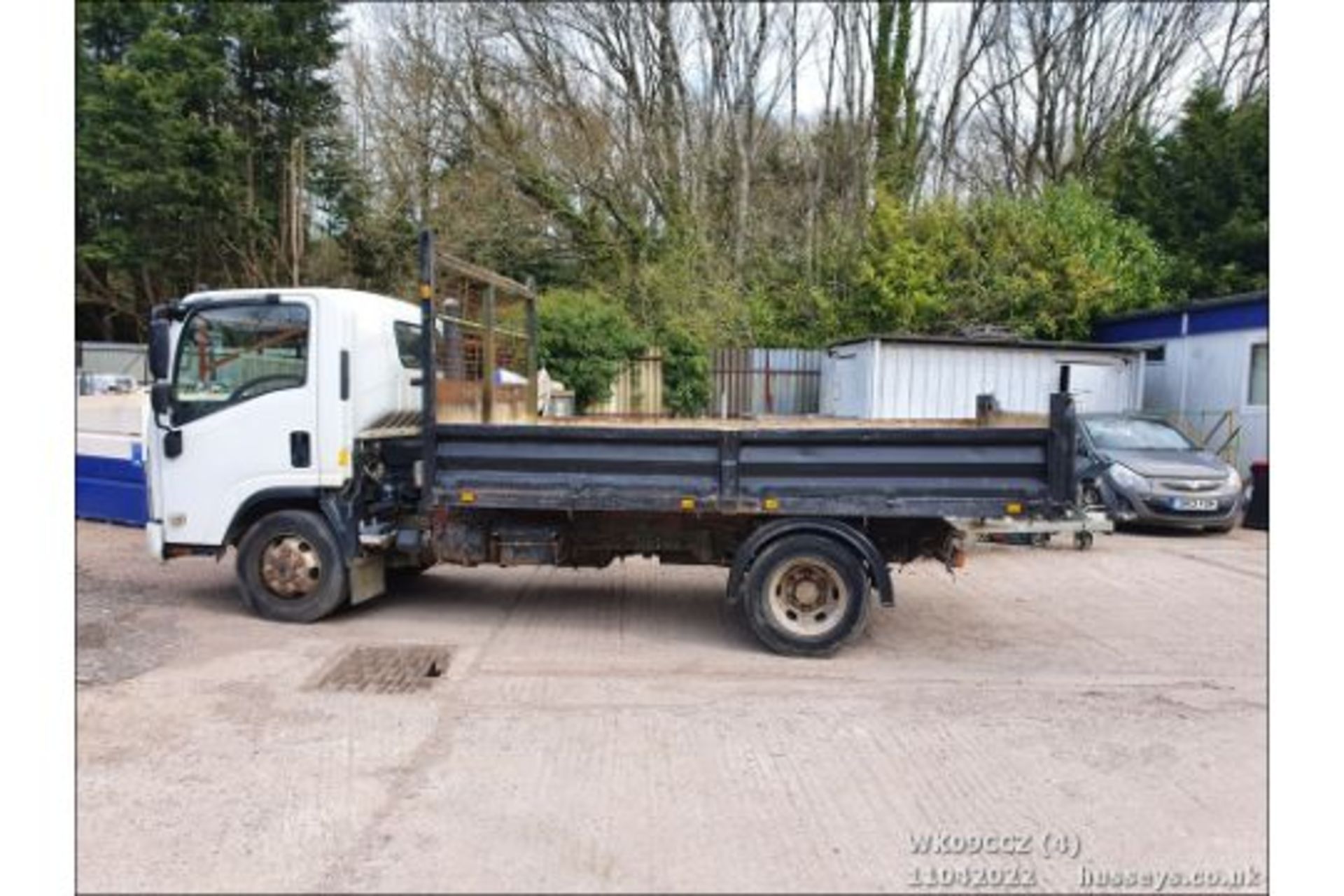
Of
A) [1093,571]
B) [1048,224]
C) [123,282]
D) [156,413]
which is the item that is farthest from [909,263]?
[123,282]

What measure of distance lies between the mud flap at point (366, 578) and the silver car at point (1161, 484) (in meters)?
8.24

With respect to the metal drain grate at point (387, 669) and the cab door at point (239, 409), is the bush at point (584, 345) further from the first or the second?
the metal drain grate at point (387, 669)

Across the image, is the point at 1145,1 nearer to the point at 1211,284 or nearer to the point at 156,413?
the point at 1211,284

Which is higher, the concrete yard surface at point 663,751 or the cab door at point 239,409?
the cab door at point 239,409

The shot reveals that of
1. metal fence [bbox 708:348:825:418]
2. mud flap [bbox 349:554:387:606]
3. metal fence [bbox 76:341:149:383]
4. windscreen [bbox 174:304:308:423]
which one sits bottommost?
mud flap [bbox 349:554:387:606]

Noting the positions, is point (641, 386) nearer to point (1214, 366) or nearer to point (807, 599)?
point (1214, 366)

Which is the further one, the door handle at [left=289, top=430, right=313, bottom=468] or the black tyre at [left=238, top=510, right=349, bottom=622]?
the black tyre at [left=238, top=510, right=349, bottom=622]

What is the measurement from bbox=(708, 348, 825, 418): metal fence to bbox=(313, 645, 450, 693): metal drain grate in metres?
13.5

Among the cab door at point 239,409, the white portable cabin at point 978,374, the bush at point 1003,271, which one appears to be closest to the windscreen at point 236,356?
the cab door at point 239,409

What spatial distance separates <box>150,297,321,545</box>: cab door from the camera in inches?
244

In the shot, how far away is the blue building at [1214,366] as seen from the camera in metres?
14.2

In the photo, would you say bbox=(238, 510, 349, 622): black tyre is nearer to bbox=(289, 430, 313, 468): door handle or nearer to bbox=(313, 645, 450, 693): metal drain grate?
bbox=(289, 430, 313, 468): door handle

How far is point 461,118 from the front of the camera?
20656 mm

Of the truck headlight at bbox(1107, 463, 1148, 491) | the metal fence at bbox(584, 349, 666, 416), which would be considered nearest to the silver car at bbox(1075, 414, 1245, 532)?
the truck headlight at bbox(1107, 463, 1148, 491)
